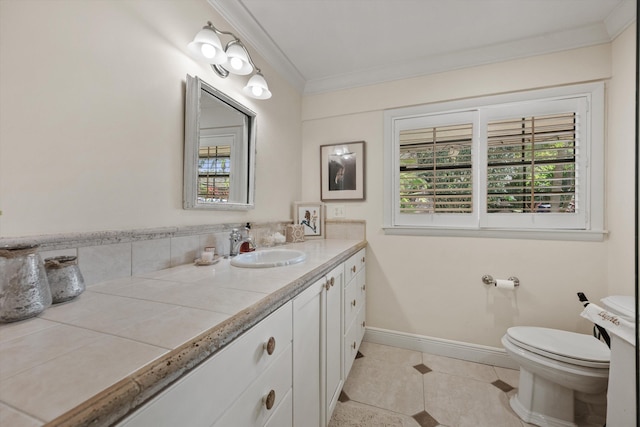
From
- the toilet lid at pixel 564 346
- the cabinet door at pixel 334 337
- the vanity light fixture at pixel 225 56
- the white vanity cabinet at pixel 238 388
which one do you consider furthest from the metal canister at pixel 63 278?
the toilet lid at pixel 564 346

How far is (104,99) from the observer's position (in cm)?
96

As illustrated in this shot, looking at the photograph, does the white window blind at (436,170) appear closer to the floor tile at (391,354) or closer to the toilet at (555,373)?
the toilet at (555,373)

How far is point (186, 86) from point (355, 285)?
1.58 metres

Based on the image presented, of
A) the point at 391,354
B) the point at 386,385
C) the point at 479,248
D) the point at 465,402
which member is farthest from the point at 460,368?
the point at 479,248

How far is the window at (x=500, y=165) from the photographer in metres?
1.73

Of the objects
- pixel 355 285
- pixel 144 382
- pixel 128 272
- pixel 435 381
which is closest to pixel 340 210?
pixel 355 285

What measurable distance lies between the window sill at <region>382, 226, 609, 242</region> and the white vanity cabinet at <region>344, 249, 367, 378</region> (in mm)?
404

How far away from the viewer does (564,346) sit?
1.39 meters

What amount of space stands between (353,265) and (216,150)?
3.76 ft

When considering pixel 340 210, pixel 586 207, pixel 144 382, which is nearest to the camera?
pixel 144 382

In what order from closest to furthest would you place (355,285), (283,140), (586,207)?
(586,207), (355,285), (283,140)

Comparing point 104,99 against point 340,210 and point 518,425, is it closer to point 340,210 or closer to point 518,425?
point 340,210

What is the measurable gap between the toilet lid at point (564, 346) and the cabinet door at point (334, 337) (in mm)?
1015

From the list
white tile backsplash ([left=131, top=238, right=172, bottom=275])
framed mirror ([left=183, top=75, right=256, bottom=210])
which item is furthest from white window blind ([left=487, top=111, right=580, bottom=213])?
white tile backsplash ([left=131, top=238, right=172, bottom=275])
